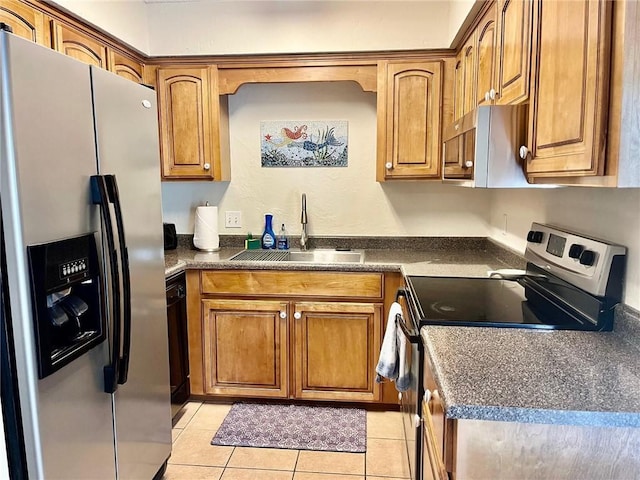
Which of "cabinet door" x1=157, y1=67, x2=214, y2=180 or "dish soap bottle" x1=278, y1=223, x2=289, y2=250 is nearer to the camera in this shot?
"cabinet door" x1=157, y1=67, x2=214, y2=180

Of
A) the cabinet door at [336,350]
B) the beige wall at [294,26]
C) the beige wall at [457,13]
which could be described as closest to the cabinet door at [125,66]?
the beige wall at [294,26]

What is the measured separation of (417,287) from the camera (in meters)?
2.02

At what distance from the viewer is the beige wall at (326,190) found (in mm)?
3072

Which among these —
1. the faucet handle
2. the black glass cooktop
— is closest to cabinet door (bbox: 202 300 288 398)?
the faucet handle

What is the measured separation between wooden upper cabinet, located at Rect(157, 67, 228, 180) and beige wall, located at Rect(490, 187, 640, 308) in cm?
175

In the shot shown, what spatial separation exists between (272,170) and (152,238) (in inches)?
54.1

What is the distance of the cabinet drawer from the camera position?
2.63m

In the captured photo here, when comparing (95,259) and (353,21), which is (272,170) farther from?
(95,259)

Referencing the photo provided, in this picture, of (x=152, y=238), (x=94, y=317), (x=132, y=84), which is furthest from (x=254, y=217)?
(x=94, y=317)

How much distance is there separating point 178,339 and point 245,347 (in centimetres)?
38

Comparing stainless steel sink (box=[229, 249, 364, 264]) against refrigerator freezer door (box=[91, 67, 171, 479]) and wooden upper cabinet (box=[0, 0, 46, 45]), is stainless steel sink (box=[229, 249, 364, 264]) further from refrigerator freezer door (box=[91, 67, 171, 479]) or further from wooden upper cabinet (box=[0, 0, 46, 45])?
wooden upper cabinet (box=[0, 0, 46, 45])

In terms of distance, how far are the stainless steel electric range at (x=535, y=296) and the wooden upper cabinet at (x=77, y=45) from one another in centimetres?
183

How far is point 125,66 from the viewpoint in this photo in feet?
8.63

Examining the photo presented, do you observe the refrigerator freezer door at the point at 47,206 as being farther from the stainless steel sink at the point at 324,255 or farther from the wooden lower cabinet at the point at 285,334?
the stainless steel sink at the point at 324,255
